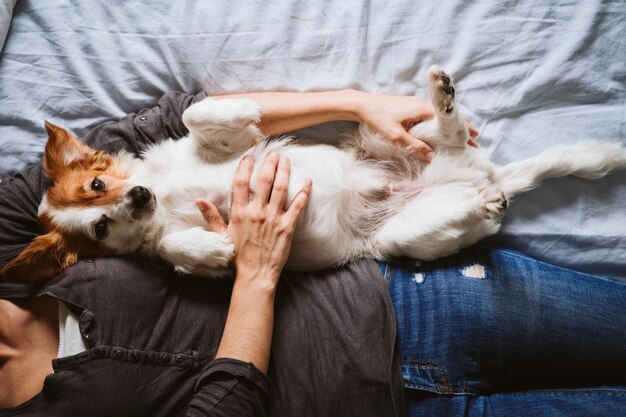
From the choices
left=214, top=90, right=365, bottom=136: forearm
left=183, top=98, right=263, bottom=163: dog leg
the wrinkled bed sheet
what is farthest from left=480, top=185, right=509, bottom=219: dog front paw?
left=183, top=98, right=263, bottom=163: dog leg

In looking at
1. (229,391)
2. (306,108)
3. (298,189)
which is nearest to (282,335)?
(229,391)

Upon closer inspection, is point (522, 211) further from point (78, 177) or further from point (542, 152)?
point (78, 177)

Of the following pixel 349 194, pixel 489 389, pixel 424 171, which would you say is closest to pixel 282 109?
pixel 349 194

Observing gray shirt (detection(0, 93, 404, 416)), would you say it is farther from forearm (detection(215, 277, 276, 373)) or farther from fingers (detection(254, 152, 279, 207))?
fingers (detection(254, 152, 279, 207))

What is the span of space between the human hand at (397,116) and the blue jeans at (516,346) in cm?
51

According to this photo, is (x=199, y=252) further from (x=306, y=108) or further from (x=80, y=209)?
(x=306, y=108)

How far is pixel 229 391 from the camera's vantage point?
50.6 inches

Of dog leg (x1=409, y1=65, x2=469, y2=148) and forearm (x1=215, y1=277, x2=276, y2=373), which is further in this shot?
dog leg (x1=409, y1=65, x2=469, y2=148)

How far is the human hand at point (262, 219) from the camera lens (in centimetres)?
151

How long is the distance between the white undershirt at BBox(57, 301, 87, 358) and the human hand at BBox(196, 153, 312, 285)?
19.8 inches

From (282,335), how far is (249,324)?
14 centimetres

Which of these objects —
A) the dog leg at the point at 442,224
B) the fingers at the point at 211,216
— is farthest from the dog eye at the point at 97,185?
the dog leg at the point at 442,224

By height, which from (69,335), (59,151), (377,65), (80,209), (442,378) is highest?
(377,65)

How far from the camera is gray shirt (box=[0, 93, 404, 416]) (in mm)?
1301
